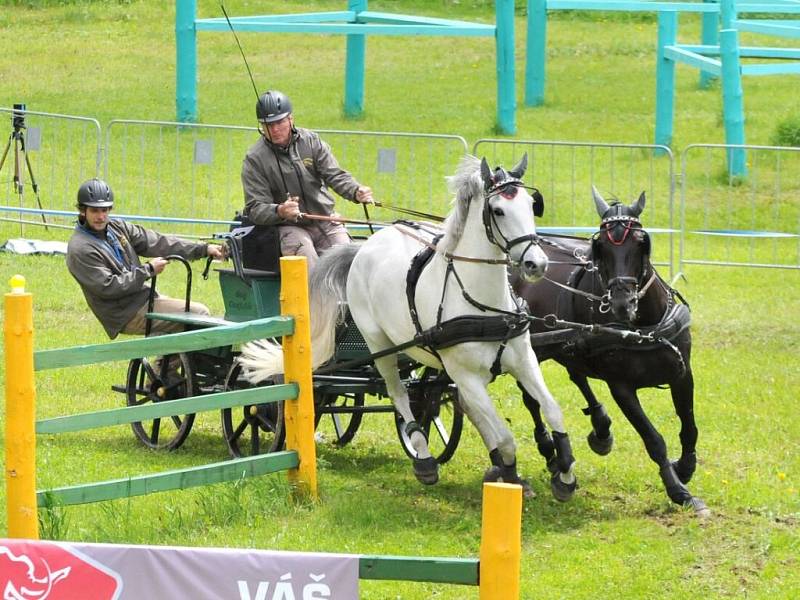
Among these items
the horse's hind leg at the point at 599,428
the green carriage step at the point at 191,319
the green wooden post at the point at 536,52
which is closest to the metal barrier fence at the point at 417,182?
the green wooden post at the point at 536,52

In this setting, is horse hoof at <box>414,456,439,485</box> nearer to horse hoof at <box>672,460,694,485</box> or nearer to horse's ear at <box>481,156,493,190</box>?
horse hoof at <box>672,460,694,485</box>

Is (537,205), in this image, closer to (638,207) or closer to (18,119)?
(638,207)

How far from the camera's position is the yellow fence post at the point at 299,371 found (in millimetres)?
7637

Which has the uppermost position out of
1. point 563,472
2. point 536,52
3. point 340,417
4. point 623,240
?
point 536,52

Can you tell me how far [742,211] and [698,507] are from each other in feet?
30.4

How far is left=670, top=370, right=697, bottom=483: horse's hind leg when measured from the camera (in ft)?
26.8

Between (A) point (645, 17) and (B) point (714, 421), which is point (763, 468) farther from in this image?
(A) point (645, 17)

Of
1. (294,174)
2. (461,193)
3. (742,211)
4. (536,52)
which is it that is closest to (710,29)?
(536,52)

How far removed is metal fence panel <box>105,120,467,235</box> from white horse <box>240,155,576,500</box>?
6.46 meters

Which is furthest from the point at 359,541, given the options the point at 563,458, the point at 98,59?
the point at 98,59

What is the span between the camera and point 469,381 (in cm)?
781

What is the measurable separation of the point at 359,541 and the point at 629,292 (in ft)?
6.13

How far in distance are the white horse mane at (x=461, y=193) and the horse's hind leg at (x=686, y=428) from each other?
150cm

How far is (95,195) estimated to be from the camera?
30.2ft
